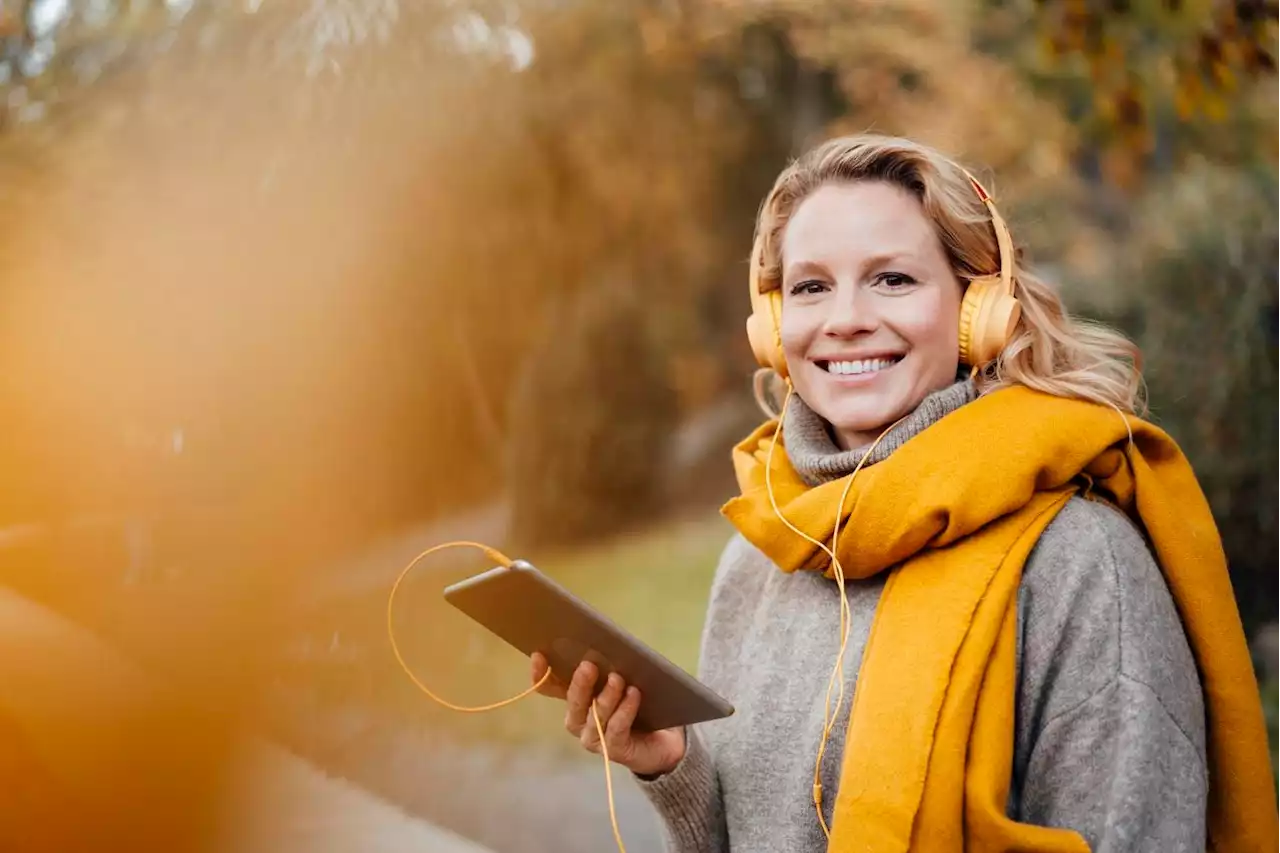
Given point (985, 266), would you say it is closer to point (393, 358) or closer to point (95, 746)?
point (393, 358)

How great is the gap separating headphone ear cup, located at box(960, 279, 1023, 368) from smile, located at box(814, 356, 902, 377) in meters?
0.10

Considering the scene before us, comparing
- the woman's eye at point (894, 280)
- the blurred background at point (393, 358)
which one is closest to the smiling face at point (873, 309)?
the woman's eye at point (894, 280)

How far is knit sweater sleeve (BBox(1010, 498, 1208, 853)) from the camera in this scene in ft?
4.25

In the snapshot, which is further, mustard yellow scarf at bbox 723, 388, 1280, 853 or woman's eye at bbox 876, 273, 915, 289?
woman's eye at bbox 876, 273, 915, 289

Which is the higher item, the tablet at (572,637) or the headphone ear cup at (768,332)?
the headphone ear cup at (768,332)

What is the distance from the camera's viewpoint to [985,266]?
1588 millimetres

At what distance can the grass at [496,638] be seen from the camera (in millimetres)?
2445

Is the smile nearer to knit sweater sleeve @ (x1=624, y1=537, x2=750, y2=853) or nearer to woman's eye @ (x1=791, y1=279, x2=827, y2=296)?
woman's eye @ (x1=791, y1=279, x2=827, y2=296)

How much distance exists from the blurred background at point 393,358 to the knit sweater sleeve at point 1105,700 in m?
0.56

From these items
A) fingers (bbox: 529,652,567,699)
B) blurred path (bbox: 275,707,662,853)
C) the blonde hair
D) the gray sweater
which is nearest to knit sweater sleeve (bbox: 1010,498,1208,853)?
the gray sweater

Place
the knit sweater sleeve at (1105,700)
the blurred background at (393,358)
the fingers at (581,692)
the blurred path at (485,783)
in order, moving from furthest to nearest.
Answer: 1. the blurred path at (485,783)
2. the blurred background at (393,358)
3. the fingers at (581,692)
4. the knit sweater sleeve at (1105,700)

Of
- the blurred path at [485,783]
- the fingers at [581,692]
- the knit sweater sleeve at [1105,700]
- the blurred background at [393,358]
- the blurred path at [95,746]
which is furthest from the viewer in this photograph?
the blurred path at [485,783]

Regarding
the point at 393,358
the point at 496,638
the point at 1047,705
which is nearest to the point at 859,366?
the point at 1047,705

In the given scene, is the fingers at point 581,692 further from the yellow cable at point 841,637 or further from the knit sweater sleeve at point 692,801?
the yellow cable at point 841,637
